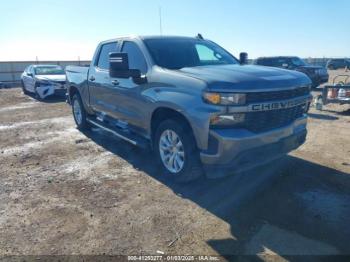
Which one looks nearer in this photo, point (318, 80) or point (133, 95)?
point (133, 95)

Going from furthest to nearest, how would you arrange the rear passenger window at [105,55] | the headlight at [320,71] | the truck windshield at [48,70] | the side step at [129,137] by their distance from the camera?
the headlight at [320,71], the truck windshield at [48,70], the rear passenger window at [105,55], the side step at [129,137]

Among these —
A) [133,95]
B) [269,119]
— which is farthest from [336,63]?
[269,119]

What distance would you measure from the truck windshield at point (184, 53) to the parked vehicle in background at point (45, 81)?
32.1 ft

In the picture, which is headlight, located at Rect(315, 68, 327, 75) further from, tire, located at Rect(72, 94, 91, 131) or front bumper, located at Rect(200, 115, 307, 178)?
front bumper, located at Rect(200, 115, 307, 178)

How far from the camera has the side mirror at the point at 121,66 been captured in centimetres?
464

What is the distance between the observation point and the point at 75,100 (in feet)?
26.2

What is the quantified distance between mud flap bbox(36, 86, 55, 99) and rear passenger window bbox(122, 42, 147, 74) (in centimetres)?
951

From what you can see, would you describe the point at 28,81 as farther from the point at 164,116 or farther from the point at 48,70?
the point at 164,116

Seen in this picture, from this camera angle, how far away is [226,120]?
3.79 metres

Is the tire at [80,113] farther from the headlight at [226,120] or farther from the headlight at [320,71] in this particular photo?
the headlight at [320,71]

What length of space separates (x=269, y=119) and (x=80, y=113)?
517 centimetres

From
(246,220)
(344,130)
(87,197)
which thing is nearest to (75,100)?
(87,197)

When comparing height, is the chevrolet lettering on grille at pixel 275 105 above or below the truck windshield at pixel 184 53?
below

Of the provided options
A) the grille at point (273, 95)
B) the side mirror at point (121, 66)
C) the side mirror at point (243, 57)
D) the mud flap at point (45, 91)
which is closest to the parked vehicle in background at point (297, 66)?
the mud flap at point (45, 91)
